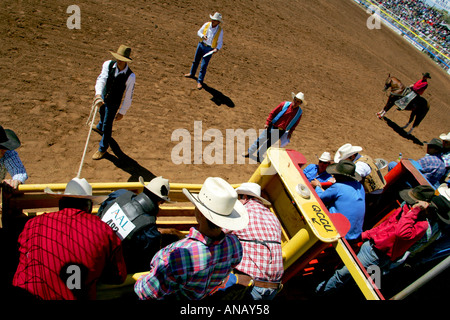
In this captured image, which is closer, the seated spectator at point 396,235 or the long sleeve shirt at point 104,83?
the seated spectator at point 396,235

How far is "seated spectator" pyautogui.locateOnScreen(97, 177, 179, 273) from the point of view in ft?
7.81

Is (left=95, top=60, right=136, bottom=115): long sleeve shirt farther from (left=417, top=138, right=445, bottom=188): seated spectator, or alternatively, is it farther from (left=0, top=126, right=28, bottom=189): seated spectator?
(left=417, top=138, right=445, bottom=188): seated spectator

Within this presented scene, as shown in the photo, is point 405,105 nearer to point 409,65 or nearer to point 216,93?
point 216,93

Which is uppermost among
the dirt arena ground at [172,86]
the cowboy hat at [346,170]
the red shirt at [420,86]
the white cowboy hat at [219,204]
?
the red shirt at [420,86]

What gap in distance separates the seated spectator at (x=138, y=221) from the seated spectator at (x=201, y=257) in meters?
0.33

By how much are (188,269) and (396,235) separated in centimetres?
251

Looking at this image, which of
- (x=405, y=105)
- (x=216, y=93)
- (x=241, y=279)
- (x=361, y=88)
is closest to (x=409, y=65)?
(x=361, y=88)

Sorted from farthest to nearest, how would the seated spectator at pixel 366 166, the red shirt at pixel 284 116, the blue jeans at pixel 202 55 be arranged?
the blue jeans at pixel 202 55 → the red shirt at pixel 284 116 → the seated spectator at pixel 366 166

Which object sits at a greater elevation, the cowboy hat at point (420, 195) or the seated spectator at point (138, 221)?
the cowboy hat at point (420, 195)

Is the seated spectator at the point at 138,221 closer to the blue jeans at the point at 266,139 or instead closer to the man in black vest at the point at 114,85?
the man in black vest at the point at 114,85

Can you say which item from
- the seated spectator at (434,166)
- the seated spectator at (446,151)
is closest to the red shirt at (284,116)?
the seated spectator at (434,166)

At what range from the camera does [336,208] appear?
3.54m

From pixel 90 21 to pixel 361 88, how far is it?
11.0 metres

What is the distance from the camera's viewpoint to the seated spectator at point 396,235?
316cm
